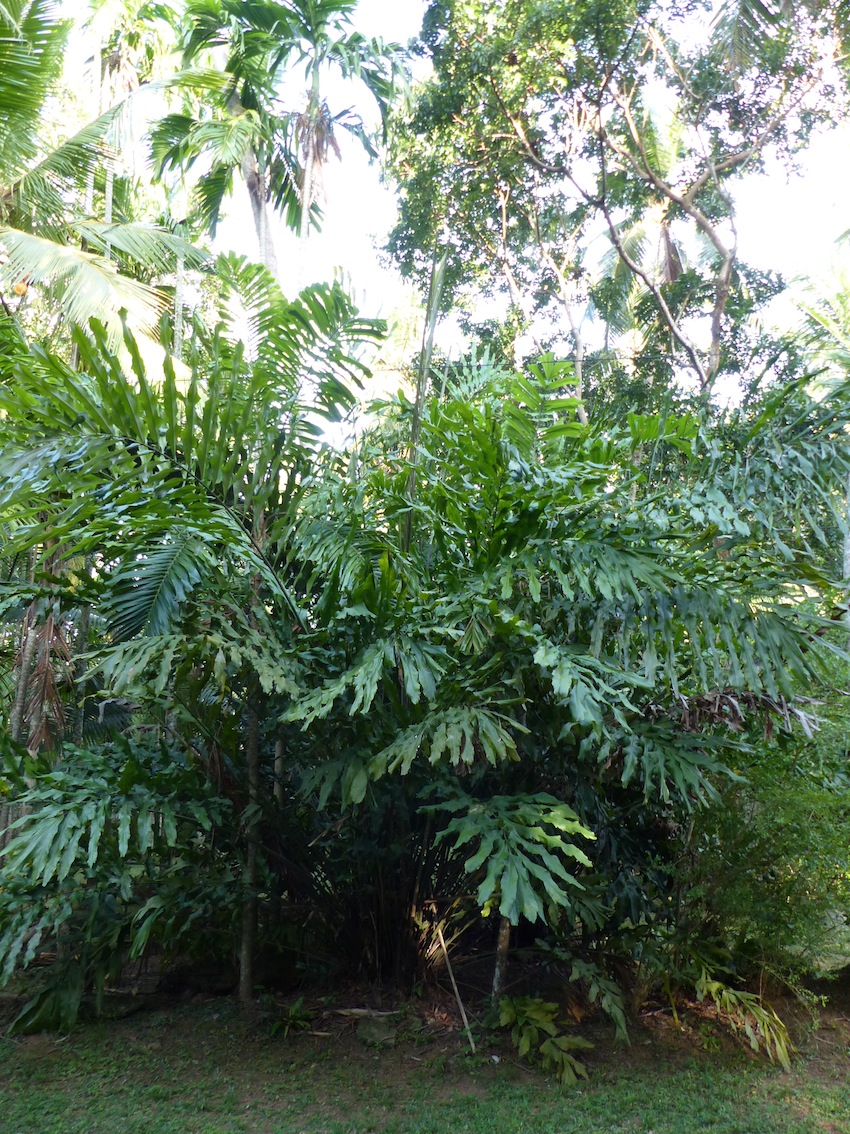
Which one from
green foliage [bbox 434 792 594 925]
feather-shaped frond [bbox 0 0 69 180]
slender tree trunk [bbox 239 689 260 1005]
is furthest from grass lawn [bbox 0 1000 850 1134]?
feather-shaped frond [bbox 0 0 69 180]

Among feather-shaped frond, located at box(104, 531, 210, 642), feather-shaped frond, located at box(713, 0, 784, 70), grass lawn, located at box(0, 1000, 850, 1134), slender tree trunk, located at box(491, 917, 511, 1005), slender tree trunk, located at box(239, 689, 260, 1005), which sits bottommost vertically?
grass lawn, located at box(0, 1000, 850, 1134)

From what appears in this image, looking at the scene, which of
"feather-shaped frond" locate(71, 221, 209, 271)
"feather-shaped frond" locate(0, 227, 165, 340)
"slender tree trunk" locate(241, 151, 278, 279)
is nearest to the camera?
"feather-shaped frond" locate(0, 227, 165, 340)

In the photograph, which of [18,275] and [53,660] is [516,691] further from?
[18,275]

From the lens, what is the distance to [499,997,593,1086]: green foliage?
158 inches

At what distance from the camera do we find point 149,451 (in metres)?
3.55

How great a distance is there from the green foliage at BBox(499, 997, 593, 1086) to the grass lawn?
0.07 metres

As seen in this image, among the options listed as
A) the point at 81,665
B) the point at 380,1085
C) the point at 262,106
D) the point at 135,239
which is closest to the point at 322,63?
the point at 262,106

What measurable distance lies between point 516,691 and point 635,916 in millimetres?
1412

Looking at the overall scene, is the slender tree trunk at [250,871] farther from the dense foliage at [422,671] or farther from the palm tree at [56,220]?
the palm tree at [56,220]

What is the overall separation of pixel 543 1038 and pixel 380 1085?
31.7 inches

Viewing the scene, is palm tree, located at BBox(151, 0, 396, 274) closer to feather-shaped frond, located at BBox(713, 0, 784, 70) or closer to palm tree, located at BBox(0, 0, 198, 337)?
palm tree, located at BBox(0, 0, 198, 337)

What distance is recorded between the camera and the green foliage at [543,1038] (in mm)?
4004

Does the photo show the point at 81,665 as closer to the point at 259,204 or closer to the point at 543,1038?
the point at 543,1038

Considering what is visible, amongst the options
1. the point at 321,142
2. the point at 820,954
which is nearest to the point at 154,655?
the point at 820,954
